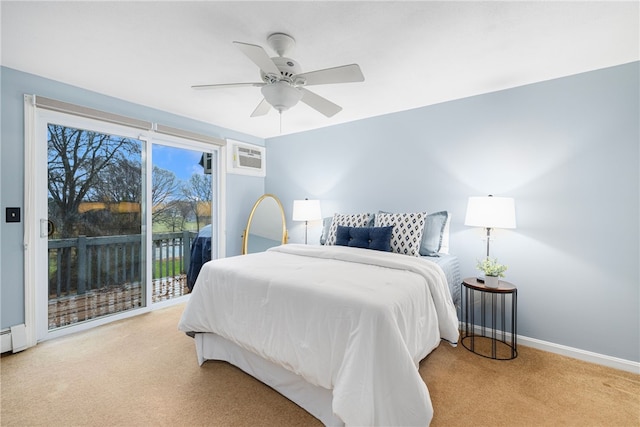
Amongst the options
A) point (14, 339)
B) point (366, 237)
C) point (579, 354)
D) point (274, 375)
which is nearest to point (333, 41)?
point (366, 237)

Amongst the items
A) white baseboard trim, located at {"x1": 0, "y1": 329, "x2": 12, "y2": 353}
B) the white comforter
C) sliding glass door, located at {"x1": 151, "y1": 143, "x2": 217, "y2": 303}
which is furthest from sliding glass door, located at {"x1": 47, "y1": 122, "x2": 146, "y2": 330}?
the white comforter

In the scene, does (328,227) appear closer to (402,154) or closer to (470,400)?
(402,154)

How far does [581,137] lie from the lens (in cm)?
225

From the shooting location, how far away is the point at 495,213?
7.51 ft

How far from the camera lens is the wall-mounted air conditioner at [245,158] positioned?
4.00 meters

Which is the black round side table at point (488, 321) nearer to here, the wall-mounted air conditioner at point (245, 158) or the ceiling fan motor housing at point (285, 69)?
the ceiling fan motor housing at point (285, 69)

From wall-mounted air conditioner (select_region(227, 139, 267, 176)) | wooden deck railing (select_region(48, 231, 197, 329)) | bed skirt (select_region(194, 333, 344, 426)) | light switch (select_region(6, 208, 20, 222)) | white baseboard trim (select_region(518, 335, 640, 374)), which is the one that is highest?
wall-mounted air conditioner (select_region(227, 139, 267, 176))

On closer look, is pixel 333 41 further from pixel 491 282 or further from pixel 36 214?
pixel 36 214

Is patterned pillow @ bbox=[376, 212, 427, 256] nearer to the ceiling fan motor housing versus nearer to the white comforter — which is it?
the white comforter

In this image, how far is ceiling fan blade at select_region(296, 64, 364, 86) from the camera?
1630 millimetres

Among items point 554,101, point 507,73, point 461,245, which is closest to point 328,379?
point 461,245

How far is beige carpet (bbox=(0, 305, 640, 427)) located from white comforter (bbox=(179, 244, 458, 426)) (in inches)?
12.7

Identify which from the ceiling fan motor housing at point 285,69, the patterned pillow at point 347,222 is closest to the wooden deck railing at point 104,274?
the patterned pillow at point 347,222

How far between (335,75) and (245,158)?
9.07ft
